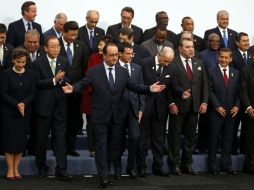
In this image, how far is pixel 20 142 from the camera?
7789 millimetres

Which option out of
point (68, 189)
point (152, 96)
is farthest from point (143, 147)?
point (68, 189)

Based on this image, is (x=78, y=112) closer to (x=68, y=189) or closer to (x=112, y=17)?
(x=68, y=189)

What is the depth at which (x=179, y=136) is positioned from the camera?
27.9 feet

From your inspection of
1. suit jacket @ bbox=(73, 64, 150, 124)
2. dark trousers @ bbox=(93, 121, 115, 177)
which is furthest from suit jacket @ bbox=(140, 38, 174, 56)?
dark trousers @ bbox=(93, 121, 115, 177)

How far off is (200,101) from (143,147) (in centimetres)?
92

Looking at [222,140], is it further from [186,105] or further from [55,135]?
[55,135]

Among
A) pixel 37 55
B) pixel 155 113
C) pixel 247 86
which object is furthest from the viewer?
pixel 247 86

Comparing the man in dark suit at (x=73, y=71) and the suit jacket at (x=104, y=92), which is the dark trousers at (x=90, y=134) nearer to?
the man in dark suit at (x=73, y=71)

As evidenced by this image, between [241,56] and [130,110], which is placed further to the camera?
[241,56]

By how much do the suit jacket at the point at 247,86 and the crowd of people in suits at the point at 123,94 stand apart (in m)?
0.01

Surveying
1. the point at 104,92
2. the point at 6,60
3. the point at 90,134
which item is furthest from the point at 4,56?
the point at 90,134

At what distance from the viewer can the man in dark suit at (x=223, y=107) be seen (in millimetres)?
8695

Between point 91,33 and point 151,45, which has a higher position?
point 91,33

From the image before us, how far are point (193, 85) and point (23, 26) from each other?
2.14 meters
